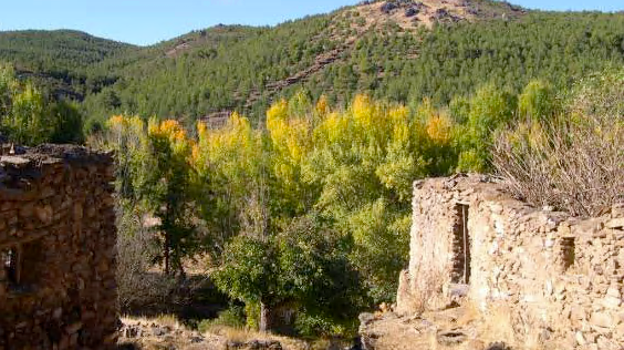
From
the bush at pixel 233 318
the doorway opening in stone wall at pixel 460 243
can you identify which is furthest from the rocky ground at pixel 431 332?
the bush at pixel 233 318

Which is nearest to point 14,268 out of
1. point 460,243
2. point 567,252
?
point 567,252

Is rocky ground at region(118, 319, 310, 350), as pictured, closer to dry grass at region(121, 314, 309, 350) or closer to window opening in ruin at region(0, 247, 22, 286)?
dry grass at region(121, 314, 309, 350)

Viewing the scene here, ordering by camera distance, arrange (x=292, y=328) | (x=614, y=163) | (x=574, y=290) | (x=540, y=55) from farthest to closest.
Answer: (x=540, y=55)
(x=292, y=328)
(x=614, y=163)
(x=574, y=290)

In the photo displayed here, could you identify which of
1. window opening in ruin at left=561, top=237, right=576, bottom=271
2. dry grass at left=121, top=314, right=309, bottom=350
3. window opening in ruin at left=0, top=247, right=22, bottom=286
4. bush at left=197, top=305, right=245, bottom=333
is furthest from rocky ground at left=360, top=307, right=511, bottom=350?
bush at left=197, top=305, right=245, bottom=333

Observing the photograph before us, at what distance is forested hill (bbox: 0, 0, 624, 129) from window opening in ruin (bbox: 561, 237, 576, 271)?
37221 mm

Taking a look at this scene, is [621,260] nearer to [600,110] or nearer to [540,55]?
[600,110]

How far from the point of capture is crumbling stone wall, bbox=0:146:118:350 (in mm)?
5227

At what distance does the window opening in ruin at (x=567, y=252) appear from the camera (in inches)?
296

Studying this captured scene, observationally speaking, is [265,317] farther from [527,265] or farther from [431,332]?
[527,265]

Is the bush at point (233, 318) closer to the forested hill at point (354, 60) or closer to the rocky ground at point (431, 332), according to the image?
the rocky ground at point (431, 332)

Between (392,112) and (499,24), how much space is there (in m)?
43.4

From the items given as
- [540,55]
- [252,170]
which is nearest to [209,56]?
[540,55]

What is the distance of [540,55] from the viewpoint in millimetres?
52188

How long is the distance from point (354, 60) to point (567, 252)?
56661mm
